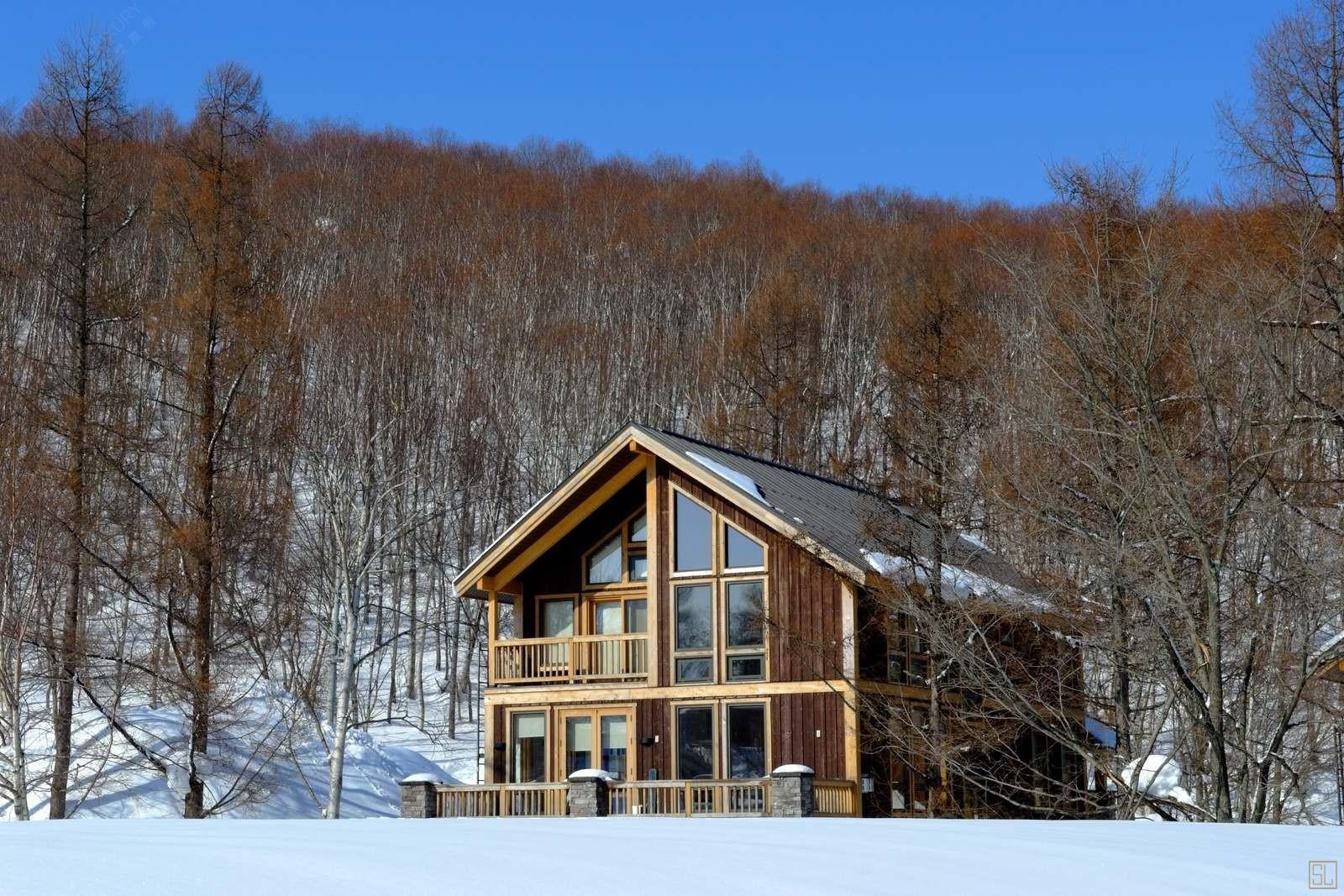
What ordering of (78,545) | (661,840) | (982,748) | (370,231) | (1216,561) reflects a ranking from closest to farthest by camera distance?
(661,840) → (1216,561) → (982,748) → (78,545) → (370,231)

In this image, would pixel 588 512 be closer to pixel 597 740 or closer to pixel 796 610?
pixel 597 740

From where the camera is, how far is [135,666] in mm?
22766

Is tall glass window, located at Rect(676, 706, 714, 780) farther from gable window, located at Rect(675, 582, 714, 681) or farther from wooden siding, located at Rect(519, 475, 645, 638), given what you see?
wooden siding, located at Rect(519, 475, 645, 638)

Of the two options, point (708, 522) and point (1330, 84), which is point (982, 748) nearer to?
point (708, 522)

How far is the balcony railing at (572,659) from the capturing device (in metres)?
23.6

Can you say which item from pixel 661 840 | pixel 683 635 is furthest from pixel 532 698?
pixel 661 840

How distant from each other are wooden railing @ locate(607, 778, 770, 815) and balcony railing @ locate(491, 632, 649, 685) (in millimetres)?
3139

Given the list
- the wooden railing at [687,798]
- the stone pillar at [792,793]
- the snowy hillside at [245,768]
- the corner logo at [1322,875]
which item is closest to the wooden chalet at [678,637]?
the wooden railing at [687,798]

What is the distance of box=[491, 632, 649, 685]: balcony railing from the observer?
23.6 metres

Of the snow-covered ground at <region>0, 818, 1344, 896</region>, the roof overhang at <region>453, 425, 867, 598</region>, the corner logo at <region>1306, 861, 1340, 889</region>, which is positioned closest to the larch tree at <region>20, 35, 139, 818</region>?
the roof overhang at <region>453, 425, 867, 598</region>

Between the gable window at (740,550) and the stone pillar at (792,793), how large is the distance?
496cm

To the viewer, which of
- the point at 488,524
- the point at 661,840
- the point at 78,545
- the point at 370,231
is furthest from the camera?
the point at 370,231

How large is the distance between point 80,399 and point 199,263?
3.26 metres

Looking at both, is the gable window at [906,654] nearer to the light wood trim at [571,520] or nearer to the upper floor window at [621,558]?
the upper floor window at [621,558]
